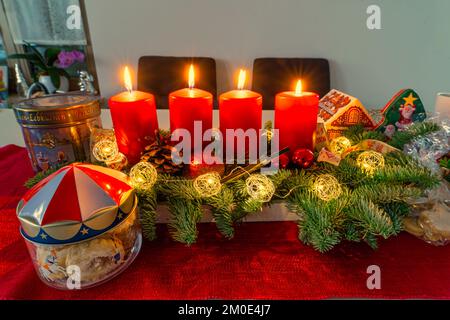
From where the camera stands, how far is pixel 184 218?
45 cm

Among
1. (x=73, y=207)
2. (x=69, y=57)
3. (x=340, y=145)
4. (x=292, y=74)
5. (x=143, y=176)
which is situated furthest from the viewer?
(x=69, y=57)

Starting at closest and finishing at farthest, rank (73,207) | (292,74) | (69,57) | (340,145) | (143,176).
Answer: (73,207)
(143,176)
(340,145)
(292,74)
(69,57)

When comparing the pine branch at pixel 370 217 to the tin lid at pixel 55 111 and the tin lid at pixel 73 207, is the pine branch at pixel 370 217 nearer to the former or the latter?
the tin lid at pixel 73 207

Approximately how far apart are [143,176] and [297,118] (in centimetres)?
29

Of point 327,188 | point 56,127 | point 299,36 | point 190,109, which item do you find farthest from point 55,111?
point 299,36

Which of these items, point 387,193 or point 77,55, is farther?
point 77,55

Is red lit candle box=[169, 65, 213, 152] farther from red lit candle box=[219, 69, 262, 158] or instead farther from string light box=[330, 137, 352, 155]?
string light box=[330, 137, 352, 155]

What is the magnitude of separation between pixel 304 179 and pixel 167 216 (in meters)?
0.24

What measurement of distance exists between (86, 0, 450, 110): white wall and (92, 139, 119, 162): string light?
1.62 meters

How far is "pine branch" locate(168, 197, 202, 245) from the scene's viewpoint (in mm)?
435

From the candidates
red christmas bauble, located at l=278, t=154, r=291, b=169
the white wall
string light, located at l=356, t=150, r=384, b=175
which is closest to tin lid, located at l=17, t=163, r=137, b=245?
red christmas bauble, located at l=278, t=154, r=291, b=169

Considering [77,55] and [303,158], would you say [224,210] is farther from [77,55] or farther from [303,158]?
[77,55]

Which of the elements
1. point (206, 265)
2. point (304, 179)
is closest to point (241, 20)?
point (304, 179)

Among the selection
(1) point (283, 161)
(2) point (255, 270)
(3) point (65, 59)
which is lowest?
(2) point (255, 270)
